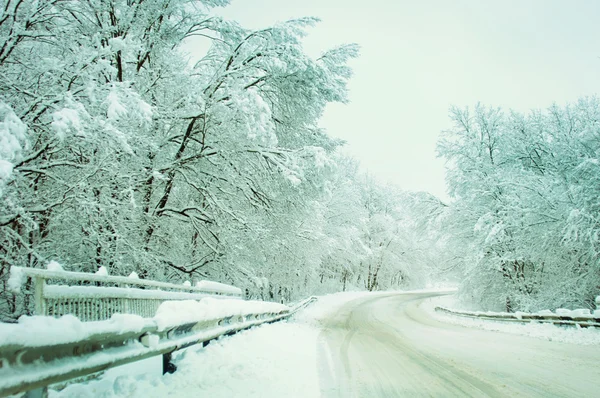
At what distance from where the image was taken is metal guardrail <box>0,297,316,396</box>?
184cm

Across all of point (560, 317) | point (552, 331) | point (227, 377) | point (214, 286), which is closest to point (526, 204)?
point (560, 317)

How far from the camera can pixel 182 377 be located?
4090mm

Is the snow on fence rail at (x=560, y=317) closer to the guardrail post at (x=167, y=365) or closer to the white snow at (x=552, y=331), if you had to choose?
the white snow at (x=552, y=331)

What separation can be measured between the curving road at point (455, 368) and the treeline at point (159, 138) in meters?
4.90

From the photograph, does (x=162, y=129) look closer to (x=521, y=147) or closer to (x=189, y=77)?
(x=189, y=77)

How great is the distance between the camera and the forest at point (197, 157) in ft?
22.2

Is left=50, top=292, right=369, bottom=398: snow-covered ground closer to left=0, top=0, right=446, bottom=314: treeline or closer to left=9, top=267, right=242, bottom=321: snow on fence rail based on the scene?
left=9, top=267, right=242, bottom=321: snow on fence rail

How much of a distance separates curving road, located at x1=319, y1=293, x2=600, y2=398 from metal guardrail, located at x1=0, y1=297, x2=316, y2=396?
2515 mm

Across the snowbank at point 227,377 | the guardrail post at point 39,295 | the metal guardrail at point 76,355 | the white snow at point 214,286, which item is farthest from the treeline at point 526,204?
the guardrail post at point 39,295

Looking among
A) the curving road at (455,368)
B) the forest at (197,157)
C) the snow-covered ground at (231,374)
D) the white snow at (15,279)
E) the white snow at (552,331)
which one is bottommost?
the white snow at (552,331)

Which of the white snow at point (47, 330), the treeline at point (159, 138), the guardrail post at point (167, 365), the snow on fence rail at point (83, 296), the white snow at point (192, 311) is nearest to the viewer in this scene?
the white snow at point (47, 330)

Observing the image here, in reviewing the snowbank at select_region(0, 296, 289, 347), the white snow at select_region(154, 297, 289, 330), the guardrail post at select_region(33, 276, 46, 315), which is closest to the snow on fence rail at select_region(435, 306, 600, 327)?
the white snow at select_region(154, 297, 289, 330)

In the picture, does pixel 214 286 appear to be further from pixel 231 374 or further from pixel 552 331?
pixel 552 331

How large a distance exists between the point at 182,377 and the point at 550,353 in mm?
7949
